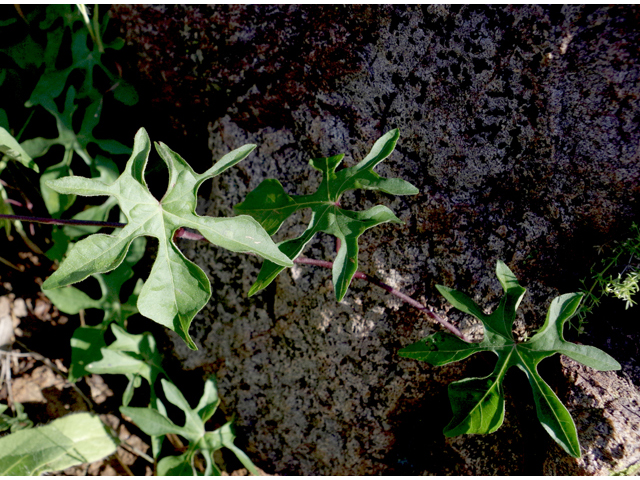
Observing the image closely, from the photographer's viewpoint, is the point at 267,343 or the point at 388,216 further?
the point at 267,343

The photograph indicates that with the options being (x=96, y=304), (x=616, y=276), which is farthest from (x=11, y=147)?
(x=616, y=276)

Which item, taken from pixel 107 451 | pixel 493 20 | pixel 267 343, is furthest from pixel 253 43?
pixel 107 451

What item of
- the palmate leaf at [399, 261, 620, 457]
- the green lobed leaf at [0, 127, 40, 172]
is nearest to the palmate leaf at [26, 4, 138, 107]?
the green lobed leaf at [0, 127, 40, 172]

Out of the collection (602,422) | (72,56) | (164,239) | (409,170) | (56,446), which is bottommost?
(56,446)

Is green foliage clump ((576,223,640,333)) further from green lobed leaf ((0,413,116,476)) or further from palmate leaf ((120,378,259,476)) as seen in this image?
green lobed leaf ((0,413,116,476))

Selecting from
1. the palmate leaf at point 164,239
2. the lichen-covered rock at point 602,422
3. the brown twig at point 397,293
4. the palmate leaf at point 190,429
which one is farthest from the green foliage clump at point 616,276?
the palmate leaf at point 190,429

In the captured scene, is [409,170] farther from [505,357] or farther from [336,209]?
[505,357]

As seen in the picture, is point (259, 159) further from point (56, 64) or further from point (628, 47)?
point (628, 47)
